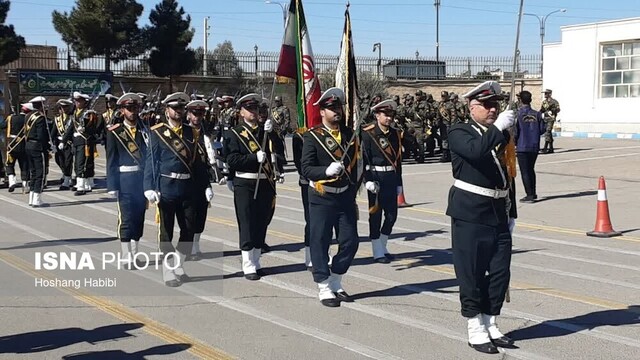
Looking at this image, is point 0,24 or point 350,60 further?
point 0,24

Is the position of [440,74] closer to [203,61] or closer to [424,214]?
[203,61]

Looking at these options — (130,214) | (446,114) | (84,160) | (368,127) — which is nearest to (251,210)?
(130,214)

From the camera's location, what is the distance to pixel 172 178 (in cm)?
877

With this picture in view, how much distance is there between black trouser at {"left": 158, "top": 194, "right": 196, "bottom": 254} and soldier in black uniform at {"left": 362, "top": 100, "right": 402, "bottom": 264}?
2227 millimetres

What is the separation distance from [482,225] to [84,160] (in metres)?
12.9

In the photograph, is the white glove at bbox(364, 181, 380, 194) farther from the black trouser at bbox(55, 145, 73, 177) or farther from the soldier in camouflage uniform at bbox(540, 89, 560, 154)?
the soldier in camouflage uniform at bbox(540, 89, 560, 154)

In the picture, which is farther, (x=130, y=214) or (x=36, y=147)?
(x=36, y=147)

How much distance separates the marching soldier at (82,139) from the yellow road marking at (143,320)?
321 inches

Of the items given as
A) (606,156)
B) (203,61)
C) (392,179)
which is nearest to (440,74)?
(203,61)

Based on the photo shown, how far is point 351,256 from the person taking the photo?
7.84m

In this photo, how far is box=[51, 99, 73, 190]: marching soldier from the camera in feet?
59.0

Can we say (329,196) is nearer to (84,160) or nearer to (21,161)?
A: (21,161)

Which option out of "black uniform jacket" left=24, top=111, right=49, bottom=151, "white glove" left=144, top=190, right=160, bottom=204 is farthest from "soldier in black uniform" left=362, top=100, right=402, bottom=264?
"black uniform jacket" left=24, top=111, right=49, bottom=151

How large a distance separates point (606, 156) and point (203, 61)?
906 inches
